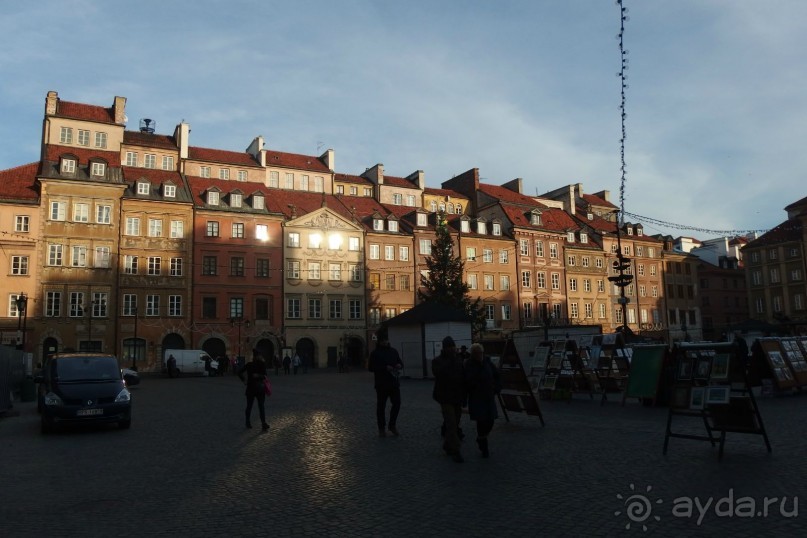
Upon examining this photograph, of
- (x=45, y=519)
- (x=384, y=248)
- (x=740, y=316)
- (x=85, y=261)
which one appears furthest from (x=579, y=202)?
(x=45, y=519)

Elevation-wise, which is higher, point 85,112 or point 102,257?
point 85,112

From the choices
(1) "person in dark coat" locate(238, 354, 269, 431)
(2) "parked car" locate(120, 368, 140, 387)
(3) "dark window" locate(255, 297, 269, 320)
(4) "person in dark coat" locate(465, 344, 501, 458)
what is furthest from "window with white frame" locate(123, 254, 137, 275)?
(4) "person in dark coat" locate(465, 344, 501, 458)

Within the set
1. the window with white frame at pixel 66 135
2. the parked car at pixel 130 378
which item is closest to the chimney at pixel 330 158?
the window with white frame at pixel 66 135

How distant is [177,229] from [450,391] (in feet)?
154

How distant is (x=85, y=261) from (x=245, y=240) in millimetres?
12489

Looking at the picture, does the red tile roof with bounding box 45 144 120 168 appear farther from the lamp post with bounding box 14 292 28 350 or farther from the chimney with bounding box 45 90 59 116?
the lamp post with bounding box 14 292 28 350

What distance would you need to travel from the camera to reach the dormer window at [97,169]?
166 feet

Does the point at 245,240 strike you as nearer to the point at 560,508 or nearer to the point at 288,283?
the point at 288,283

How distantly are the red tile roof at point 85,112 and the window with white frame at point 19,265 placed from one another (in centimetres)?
1321

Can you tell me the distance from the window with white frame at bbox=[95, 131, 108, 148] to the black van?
144ft

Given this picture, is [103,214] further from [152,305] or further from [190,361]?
[190,361]

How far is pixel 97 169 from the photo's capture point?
50.7m

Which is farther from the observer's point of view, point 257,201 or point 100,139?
point 257,201

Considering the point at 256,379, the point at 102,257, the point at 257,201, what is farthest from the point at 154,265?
the point at 256,379
